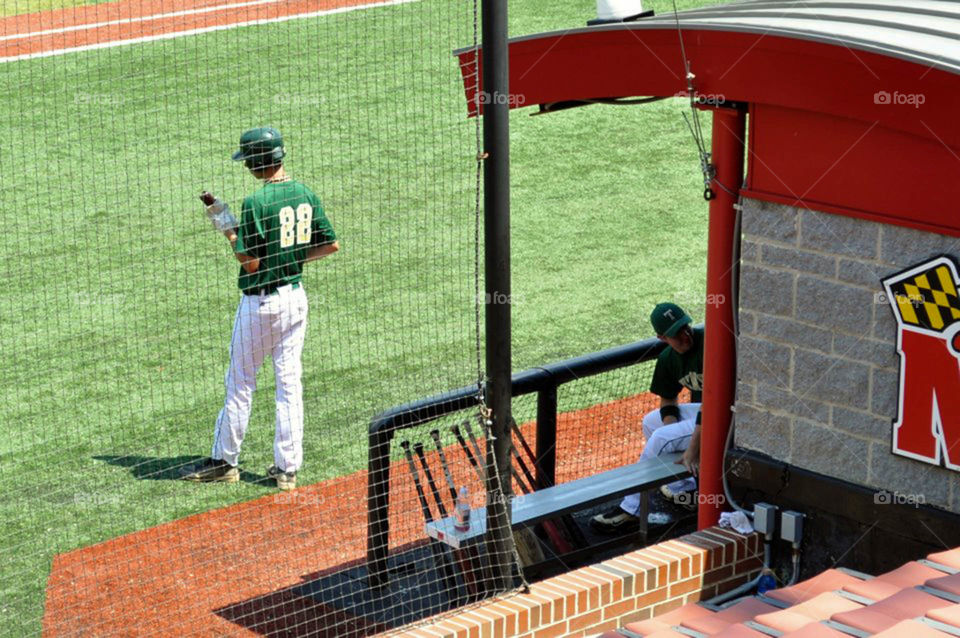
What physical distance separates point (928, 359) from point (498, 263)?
1713mm

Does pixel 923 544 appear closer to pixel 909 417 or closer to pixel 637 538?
pixel 909 417

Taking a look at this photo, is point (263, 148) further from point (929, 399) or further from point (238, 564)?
point (929, 399)

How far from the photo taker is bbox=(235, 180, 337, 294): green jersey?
321 inches

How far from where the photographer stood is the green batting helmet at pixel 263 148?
8320 mm

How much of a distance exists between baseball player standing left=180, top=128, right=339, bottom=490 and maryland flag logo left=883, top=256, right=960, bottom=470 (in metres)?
3.87

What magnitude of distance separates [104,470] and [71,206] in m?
5.43

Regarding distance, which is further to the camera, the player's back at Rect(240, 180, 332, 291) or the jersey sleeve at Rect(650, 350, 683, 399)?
the player's back at Rect(240, 180, 332, 291)

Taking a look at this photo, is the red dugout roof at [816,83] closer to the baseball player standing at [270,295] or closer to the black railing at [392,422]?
the black railing at [392,422]

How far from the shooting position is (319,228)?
836 cm

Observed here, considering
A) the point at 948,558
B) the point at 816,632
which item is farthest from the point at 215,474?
the point at 816,632

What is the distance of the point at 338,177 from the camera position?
46.1ft

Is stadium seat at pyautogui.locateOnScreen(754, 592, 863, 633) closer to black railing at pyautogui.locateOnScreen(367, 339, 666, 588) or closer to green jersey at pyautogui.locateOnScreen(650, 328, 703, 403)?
black railing at pyautogui.locateOnScreen(367, 339, 666, 588)

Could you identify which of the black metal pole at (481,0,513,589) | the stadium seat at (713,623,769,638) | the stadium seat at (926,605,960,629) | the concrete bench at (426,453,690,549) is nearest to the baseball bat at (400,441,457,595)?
the concrete bench at (426,453,690,549)

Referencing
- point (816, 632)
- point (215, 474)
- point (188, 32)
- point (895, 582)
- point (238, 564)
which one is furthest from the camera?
point (188, 32)
